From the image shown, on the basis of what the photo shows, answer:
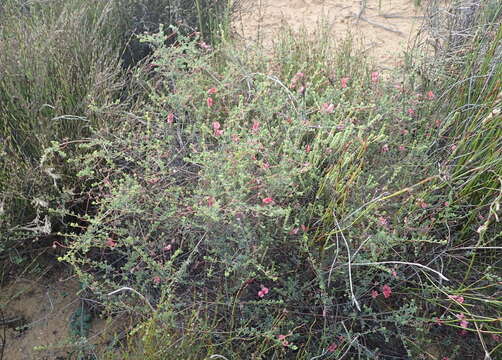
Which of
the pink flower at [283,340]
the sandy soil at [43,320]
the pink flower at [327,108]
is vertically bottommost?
the sandy soil at [43,320]

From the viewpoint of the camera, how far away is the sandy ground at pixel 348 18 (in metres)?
4.15

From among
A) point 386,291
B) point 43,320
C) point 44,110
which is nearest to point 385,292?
point 386,291

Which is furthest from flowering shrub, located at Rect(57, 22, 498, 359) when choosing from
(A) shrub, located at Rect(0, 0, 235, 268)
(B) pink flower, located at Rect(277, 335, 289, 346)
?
(A) shrub, located at Rect(0, 0, 235, 268)

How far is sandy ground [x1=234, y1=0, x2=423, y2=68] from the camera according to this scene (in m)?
4.15

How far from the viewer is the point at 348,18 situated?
4391mm

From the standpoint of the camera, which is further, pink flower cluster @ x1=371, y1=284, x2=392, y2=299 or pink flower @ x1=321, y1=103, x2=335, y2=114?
pink flower @ x1=321, y1=103, x2=335, y2=114

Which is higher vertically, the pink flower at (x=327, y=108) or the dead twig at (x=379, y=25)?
the pink flower at (x=327, y=108)

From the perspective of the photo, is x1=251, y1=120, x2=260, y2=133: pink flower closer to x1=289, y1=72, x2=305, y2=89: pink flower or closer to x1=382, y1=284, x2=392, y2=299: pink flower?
x1=289, y1=72, x2=305, y2=89: pink flower

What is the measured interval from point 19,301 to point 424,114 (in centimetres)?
196

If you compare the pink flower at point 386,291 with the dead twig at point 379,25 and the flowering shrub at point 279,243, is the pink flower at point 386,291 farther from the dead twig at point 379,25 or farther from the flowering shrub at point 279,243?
the dead twig at point 379,25

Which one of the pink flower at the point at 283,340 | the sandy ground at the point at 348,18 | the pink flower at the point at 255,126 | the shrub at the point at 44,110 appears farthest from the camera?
the sandy ground at the point at 348,18

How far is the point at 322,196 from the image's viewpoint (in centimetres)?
210

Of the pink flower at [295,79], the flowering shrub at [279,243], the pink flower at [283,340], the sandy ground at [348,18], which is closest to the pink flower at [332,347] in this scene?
the flowering shrub at [279,243]

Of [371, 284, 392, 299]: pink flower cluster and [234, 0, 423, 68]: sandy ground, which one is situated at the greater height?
[234, 0, 423, 68]: sandy ground
